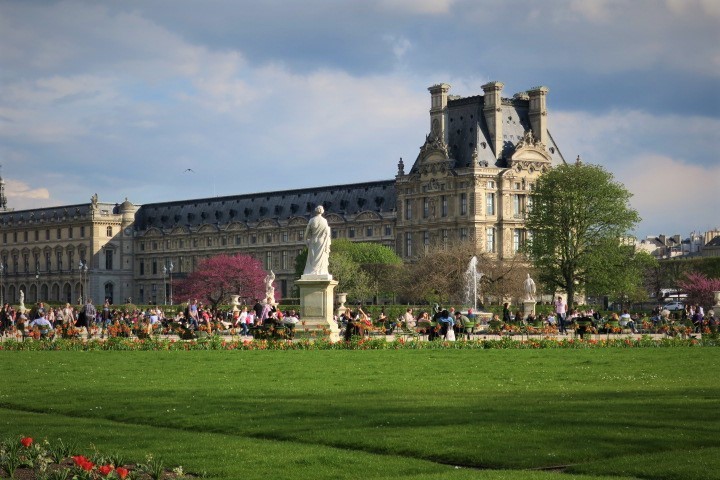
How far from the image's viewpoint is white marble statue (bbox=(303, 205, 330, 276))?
4022 centimetres

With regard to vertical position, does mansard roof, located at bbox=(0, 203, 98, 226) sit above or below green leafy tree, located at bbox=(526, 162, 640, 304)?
above

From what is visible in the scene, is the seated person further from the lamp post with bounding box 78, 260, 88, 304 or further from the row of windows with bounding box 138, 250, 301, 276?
the lamp post with bounding box 78, 260, 88, 304

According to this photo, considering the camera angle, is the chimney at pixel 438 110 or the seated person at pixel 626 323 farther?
the chimney at pixel 438 110

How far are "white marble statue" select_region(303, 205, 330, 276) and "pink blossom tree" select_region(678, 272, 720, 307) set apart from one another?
71.0 meters

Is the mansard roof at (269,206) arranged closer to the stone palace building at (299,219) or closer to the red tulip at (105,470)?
the stone palace building at (299,219)

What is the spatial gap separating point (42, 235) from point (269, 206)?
145ft

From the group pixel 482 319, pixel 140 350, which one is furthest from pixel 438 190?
pixel 140 350

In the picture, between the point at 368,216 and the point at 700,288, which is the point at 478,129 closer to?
the point at 368,216

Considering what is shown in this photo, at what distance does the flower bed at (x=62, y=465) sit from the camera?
13133 millimetres

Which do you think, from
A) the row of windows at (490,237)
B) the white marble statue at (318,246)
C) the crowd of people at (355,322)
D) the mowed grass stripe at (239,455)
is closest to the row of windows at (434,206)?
the row of windows at (490,237)

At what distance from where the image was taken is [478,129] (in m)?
121

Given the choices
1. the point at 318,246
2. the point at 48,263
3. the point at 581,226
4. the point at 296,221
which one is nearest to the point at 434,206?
the point at 296,221

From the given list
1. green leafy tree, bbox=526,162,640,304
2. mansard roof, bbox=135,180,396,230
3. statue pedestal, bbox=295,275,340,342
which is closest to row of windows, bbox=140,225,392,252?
mansard roof, bbox=135,180,396,230

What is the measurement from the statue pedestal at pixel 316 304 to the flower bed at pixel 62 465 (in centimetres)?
2534
